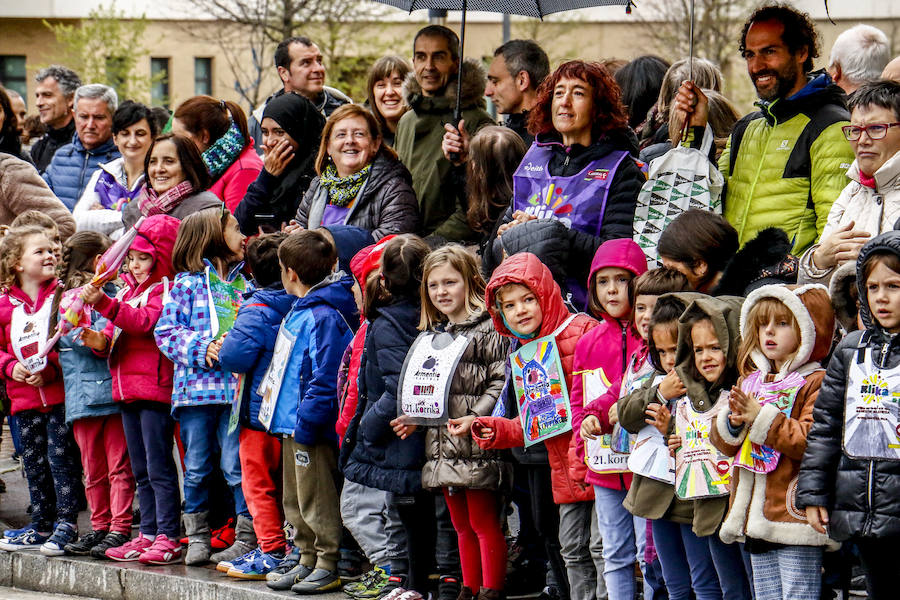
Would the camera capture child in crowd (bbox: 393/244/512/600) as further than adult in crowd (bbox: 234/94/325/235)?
No

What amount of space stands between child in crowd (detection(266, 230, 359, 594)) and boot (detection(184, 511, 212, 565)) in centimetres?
87

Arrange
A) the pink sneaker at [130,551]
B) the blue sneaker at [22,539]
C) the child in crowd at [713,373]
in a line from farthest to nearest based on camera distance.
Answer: the blue sneaker at [22,539], the pink sneaker at [130,551], the child in crowd at [713,373]

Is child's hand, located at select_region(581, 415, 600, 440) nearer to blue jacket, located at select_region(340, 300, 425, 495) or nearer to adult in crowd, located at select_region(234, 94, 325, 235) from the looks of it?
blue jacket, located at select_region(340, 300, 425, 495)

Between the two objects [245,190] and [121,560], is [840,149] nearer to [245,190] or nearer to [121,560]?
[245,190]

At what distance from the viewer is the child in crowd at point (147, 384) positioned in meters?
8.52

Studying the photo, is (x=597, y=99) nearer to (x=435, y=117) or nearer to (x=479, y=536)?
(x=435, y=117)

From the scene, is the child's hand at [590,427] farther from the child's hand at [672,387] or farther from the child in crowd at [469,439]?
the child in crowd at [469,439]

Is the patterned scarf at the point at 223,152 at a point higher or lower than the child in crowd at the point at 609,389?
higher

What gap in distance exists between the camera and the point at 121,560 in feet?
28.4

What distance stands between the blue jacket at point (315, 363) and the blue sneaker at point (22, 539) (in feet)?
7.92

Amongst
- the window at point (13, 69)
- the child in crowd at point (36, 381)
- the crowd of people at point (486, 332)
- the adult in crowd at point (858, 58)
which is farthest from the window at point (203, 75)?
the adult in crowd at point (858, 58)

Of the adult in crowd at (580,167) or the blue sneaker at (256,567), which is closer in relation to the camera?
the adult in crowd at (580,167)

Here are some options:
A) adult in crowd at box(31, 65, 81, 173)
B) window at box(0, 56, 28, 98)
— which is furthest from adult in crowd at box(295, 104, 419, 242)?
window at box(0, 56, 28, 98)

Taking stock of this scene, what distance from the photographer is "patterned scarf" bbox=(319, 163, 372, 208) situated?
27.3ft
